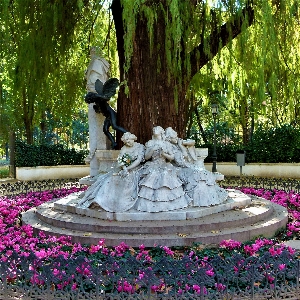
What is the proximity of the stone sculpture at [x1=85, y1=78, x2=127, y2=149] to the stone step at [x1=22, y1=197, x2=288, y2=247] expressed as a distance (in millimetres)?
1992

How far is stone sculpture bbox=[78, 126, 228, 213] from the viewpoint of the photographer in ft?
20.8

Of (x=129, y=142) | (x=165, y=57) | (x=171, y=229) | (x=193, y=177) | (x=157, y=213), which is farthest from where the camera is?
(x=165, y=57)

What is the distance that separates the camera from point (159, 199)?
6281mm

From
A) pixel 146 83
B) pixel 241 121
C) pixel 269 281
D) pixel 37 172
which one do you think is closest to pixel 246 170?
pixel 241 121

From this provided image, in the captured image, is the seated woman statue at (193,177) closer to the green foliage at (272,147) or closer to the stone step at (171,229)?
the stone step at (171,229)

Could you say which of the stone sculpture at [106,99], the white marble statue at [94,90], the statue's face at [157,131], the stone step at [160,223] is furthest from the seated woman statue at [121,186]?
Result: the white marble statue at [94,90]

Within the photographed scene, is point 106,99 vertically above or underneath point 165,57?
underneath

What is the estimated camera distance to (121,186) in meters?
6.48

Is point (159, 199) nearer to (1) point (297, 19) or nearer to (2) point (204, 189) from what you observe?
(2) point (204, 189)

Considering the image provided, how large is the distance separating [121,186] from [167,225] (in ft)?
3.49

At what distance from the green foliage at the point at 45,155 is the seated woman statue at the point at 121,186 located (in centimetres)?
1201

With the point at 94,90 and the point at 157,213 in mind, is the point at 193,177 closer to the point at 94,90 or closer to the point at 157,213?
the point at 157,213

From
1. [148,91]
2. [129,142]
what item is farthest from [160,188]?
[148,91]

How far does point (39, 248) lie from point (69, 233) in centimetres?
65
